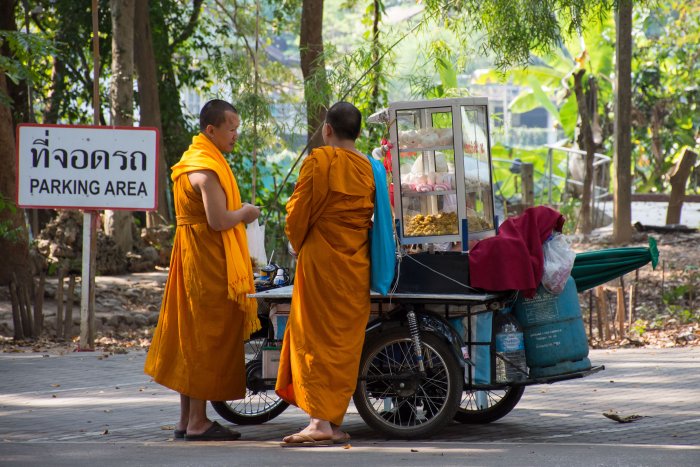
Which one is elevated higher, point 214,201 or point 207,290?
point 214,201

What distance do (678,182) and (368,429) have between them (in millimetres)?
13866

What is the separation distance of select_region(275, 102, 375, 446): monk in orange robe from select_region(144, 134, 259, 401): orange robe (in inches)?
16.5

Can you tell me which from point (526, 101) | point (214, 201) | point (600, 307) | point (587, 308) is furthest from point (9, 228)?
point (526, 101)

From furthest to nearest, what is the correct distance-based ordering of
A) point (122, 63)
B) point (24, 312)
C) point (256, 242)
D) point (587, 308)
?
point (122, 63) → point (587, 308) → point (24, 312) → point (256, 242)

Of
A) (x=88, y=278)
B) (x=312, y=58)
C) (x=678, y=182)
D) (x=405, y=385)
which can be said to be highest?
(x=312, y=58)

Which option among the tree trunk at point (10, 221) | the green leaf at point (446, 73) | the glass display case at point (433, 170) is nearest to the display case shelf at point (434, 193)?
the glass display case at point (433, 170)

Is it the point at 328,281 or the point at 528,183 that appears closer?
the point at 328,281

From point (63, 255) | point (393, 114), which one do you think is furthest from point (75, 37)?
point (393, 114)

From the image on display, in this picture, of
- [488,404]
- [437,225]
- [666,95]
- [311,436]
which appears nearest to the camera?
[311,436]

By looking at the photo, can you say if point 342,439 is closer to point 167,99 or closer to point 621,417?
point 621,417

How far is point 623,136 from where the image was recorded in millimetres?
18875

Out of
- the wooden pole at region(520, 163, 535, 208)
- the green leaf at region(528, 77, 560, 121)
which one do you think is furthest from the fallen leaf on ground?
the green leaf at region(528, 77, 560, 121)

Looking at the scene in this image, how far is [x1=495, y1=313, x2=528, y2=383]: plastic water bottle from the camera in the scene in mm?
6746

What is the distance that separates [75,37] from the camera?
21.3 metres
